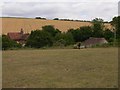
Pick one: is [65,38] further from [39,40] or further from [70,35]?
[39,40]

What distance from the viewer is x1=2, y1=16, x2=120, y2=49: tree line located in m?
57.1

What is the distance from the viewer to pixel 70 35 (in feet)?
228

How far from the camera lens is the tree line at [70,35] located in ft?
187

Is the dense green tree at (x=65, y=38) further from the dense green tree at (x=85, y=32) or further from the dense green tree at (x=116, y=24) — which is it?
the dense green tree at (x=116, y=24)

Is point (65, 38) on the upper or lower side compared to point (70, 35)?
lower

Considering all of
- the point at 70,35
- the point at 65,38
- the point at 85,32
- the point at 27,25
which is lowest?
the point at 65,38

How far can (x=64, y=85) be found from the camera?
31.0 ft

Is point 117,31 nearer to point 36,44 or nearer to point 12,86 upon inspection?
point 36,44

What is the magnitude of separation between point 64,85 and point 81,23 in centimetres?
7489

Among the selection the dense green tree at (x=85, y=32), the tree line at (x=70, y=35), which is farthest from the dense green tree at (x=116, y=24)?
the dense green tree at (x=85, y=32)

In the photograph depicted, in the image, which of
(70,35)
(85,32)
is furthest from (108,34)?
(70,35)

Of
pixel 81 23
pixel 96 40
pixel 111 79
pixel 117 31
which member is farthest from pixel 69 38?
pixel 111 79

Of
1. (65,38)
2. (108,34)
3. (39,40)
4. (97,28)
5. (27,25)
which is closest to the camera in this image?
(39,40)

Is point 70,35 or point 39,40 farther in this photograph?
point 70,35
